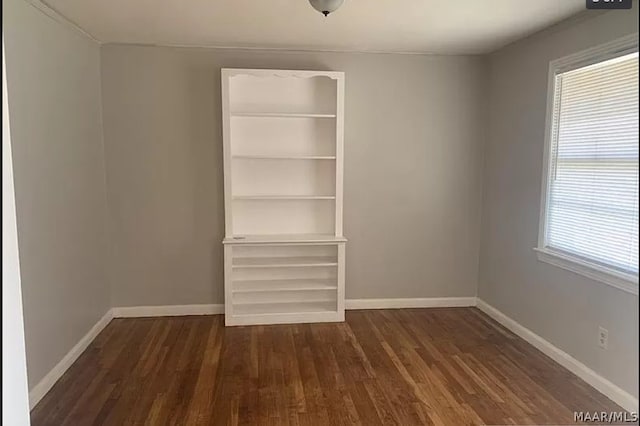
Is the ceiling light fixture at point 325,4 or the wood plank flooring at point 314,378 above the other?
the ceiling light fixture at point 325,4

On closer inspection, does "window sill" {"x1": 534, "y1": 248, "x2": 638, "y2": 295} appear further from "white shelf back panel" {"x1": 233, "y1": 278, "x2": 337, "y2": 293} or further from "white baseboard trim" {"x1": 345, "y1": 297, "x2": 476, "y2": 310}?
"white shelf back panel" {"x1": 233, "y1": 278, "x2": 337, "y2": 293}

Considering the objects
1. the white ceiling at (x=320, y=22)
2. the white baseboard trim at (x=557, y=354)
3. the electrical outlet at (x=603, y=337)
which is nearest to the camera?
the electrical outlet at (x=603, y=337)

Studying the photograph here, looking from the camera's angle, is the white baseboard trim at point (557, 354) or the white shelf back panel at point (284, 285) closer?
the white baseboard trim at point (557, 354)

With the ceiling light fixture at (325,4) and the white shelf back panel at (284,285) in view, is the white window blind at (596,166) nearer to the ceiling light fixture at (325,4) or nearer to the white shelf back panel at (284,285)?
the ceiling light fixture at (325,4)

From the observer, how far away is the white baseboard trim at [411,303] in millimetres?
4230

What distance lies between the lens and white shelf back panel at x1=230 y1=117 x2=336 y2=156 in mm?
3928

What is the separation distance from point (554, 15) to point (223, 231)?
3.01 meters

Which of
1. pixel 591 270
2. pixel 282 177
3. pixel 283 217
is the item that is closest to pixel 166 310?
pixel 283 217

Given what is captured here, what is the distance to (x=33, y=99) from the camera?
2.58 meters

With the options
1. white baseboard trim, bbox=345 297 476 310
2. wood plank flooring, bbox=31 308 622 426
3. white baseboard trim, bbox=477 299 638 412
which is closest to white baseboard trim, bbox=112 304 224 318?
wood plank flooring, bbox=31 308 622 426

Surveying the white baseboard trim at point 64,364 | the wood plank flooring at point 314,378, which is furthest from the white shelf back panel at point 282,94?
the white baseboard trim at point 64,364

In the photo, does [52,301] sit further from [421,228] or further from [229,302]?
[421,228]

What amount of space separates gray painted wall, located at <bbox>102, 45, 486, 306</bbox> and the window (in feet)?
3.59
